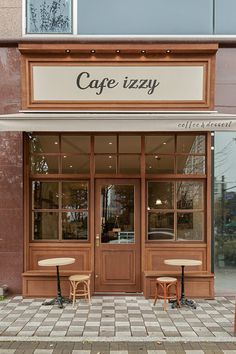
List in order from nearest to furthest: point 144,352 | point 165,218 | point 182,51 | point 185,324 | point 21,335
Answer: point 144,352
point 21,335
point 185,324
point 182,51
point 165,218

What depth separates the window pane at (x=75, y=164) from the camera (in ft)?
26.5

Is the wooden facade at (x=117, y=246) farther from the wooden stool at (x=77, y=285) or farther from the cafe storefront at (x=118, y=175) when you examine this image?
the wooden stool at (x=77, y=285)

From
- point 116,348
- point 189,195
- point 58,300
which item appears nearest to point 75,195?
point 58,300

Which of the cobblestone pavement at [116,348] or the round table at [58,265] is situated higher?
the round table at [58,265]

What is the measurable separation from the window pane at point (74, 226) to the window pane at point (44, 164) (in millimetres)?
955

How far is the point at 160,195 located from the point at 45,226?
2.43 meters

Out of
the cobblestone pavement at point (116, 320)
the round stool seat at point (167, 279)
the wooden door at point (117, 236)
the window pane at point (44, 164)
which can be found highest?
the window pane at point (44, 164)

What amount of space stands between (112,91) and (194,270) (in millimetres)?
3893

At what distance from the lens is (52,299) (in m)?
7.56

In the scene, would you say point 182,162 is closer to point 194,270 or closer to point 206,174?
point 206,174

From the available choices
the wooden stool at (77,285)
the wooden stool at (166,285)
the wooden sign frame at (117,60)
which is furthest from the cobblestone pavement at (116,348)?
the wooden sign frame at (117,60)

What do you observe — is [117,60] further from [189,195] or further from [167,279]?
[167,279]

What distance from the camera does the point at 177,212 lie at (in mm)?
8094

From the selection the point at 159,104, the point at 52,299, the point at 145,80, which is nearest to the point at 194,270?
the point at 52,299
